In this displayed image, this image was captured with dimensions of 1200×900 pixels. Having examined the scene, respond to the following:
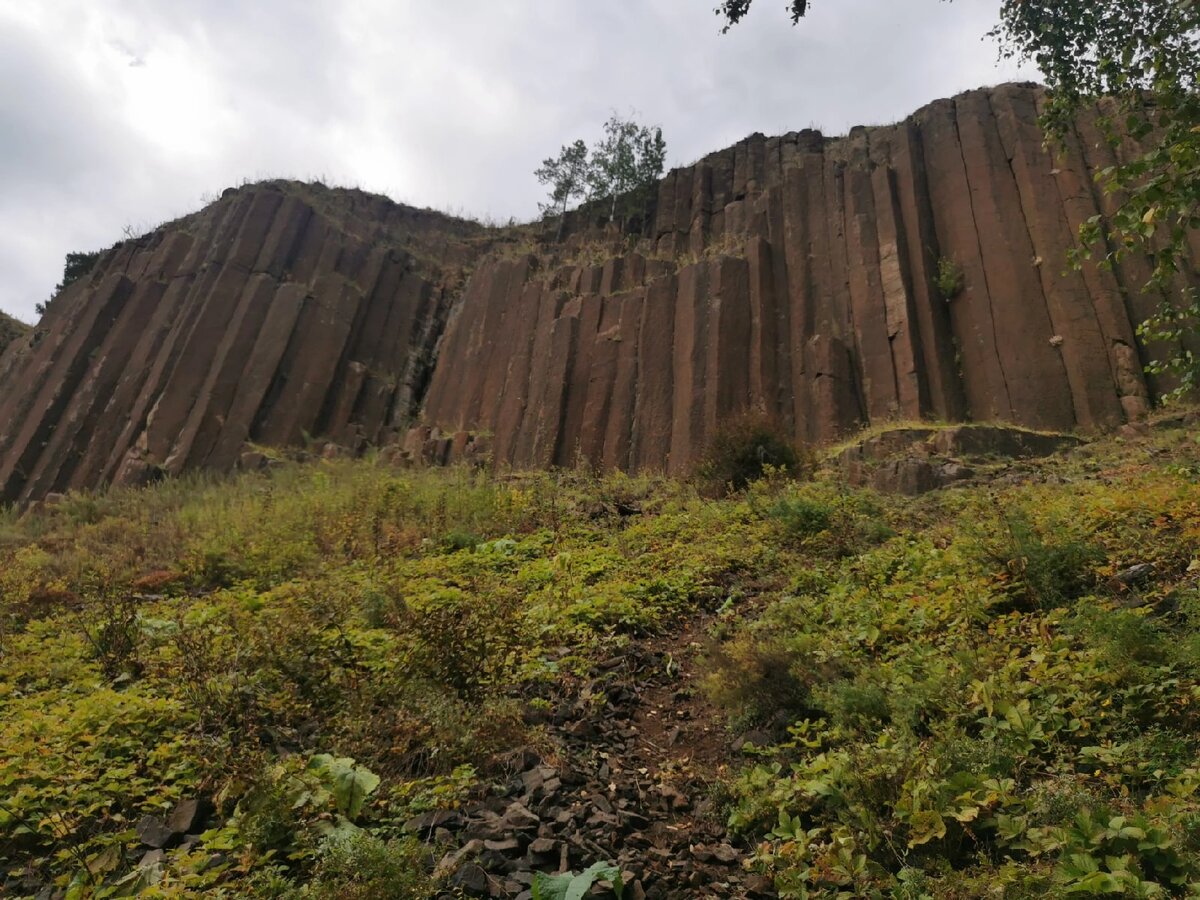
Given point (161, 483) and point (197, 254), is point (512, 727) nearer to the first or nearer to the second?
point (161, 483)

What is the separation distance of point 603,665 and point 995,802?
2978mm

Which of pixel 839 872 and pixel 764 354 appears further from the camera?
pixel 764 354

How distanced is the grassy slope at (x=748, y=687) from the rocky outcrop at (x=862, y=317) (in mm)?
4232

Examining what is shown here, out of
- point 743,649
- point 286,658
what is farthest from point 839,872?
point 286,658

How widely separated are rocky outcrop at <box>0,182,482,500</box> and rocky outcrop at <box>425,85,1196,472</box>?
429 centimetres

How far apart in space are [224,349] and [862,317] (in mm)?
16655

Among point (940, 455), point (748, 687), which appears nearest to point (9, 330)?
point (940, 455)

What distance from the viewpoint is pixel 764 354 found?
14.8 metres

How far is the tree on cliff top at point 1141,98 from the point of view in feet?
14.1

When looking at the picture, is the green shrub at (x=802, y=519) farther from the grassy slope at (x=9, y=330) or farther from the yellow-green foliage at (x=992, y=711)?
the grassy slope at (x=9, y=330)

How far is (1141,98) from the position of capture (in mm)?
6828

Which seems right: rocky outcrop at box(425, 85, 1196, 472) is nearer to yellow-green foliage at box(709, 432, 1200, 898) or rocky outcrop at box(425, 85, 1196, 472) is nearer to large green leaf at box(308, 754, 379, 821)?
yellow-green foliage at box(709, 432, 1200, 898)

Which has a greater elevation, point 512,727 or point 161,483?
point 161,483

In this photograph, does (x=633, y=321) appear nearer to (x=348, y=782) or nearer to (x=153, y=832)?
(x=348, y=782)
